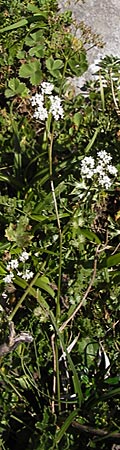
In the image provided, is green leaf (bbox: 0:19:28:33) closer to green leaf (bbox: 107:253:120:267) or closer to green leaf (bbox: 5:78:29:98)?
green leaf (bbox: 5:78:29:98)

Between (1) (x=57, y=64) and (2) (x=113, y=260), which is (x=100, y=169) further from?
(1) (x=57, y=64)

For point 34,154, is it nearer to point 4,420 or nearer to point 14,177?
point 14,177

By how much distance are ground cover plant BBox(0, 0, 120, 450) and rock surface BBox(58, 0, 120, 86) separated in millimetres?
116

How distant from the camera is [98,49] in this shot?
3252mm

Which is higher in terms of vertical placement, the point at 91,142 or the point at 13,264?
the point at 91,142

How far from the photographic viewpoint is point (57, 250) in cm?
267

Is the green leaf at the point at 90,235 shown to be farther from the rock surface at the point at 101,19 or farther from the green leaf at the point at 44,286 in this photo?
the rock surface at the point at 101,19

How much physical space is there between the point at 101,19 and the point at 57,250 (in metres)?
1.26

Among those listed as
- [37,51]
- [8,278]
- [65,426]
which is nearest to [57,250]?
[8,278]

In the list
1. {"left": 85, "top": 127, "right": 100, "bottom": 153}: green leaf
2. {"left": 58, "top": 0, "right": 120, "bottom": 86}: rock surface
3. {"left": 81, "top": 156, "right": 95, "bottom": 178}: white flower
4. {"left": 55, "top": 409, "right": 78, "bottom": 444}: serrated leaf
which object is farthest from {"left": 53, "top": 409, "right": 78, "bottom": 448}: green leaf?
{"left": 58, "top": 0, "right": 120, "bottom": 86}: rock surface

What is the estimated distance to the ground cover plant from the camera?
240 centimetres

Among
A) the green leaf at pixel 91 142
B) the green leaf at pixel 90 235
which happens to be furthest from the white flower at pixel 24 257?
A: the green leaf at pixel 91 142

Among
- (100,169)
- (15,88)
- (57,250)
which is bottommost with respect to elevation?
(57,250)

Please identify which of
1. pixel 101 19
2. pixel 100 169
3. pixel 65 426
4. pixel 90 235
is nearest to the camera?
pixel 65 426
